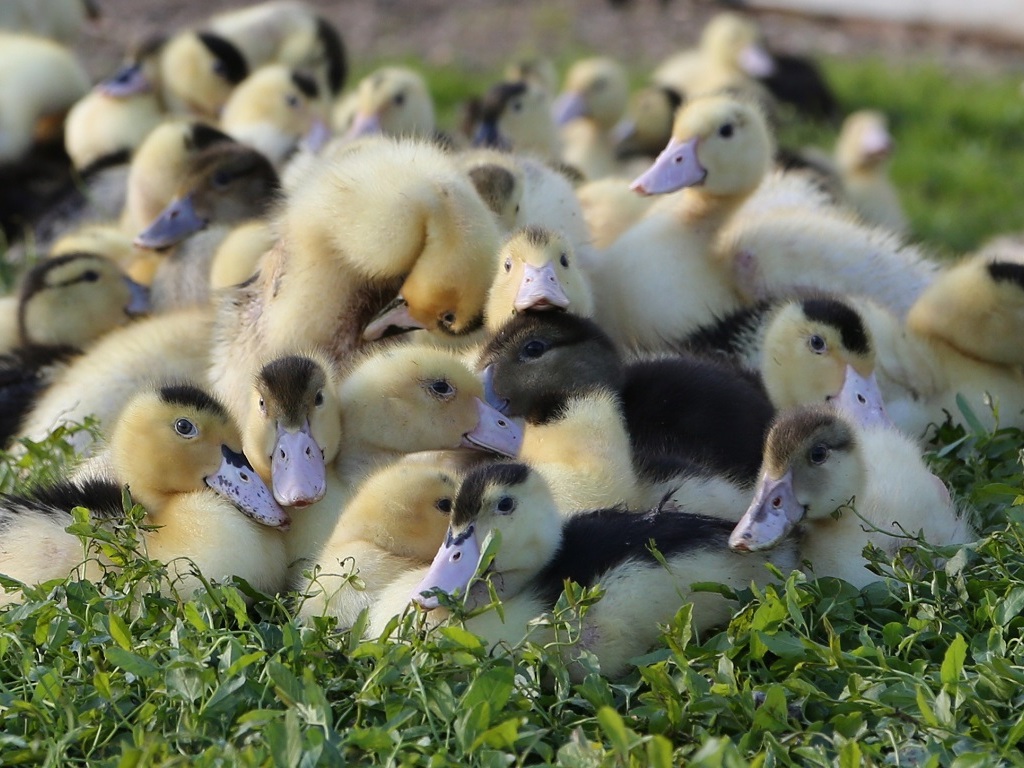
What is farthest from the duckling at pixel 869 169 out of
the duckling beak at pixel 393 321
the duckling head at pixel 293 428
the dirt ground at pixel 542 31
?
the duckling head at pixel 293 428

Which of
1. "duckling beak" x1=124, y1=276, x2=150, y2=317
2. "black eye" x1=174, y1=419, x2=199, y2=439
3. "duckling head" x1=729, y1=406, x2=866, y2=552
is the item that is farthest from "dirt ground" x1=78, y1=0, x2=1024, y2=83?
"duckling head" x1=729, y1=406, x2=866, y2=552

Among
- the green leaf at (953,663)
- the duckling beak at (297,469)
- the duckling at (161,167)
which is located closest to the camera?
the green leaf at (953,663)

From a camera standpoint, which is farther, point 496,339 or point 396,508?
point 496,339

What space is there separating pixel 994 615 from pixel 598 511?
33.3 inches

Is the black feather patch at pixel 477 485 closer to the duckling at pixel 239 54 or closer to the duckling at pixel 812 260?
the duckling at pixel 812 260

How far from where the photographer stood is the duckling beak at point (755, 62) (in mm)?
9906

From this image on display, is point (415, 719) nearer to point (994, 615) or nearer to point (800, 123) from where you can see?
point (994, 615)

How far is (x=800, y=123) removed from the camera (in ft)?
33.6

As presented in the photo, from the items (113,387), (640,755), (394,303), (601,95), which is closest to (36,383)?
(113,387)

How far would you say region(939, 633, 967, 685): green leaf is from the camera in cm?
279

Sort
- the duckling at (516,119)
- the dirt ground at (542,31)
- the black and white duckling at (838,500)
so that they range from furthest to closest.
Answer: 1. the dirt ground at (542,31)
2. the duckling at (516,119)
3. the black and white duckling at (838,500)

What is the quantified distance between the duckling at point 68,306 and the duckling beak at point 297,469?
5.28ft

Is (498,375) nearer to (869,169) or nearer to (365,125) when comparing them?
(365,125)

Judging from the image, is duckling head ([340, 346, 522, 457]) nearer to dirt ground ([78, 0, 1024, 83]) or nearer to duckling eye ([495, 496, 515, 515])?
duckling eye ([495, 496, 515, 515])
